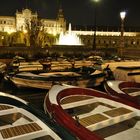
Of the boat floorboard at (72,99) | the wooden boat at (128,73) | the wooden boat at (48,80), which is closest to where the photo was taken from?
the boat floorboard at (72,99)

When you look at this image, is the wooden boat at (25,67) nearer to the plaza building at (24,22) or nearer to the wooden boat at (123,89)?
the wooden boat at (123,89)

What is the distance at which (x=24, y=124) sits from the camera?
20.0ft

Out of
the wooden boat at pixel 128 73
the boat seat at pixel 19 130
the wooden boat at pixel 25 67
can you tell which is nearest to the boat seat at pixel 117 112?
the boat seat at pixel 19 130

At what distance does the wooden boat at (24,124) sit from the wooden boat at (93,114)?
1.06 feet

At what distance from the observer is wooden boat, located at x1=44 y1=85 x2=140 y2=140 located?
5.86 metres

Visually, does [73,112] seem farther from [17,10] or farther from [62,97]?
[17,10]

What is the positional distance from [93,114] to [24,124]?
192 centimetres

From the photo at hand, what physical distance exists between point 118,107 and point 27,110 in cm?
265

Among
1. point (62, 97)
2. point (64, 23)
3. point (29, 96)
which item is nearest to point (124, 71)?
point (29, 96)

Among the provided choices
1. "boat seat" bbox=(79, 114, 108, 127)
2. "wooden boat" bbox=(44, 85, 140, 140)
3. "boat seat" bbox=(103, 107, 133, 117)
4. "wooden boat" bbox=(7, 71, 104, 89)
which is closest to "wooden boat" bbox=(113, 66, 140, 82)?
"wooden boat" bbox=(7, 71, 104, 89)

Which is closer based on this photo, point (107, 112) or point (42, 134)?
point (42, 134)

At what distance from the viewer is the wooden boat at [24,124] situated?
529 cm

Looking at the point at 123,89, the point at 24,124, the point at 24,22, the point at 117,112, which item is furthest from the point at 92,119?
the point at 24,22

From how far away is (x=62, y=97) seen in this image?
8.55 metres
